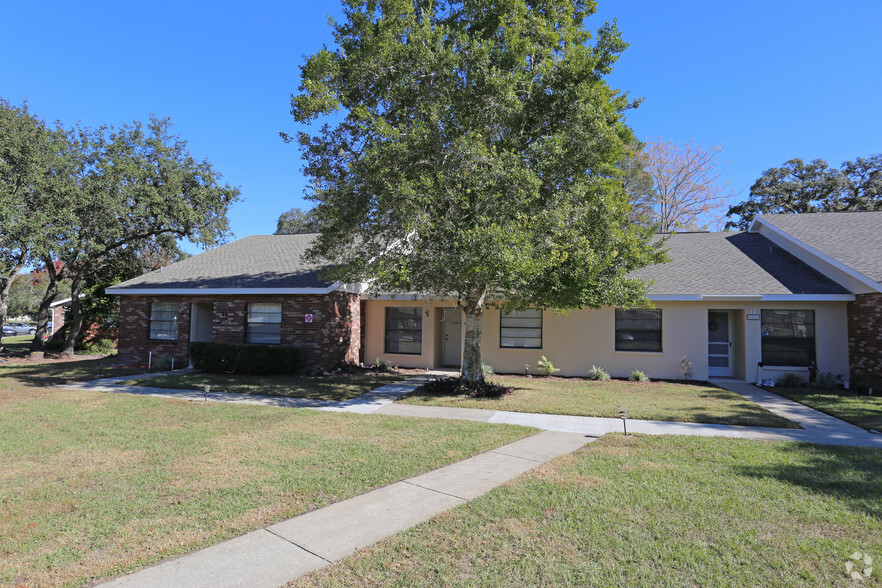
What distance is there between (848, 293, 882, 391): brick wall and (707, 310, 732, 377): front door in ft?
9.40

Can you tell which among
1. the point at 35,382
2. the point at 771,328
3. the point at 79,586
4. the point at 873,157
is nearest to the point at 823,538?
the point at 79,586

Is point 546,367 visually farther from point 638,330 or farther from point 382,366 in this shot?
point 382,366

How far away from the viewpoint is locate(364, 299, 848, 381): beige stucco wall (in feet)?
43.2

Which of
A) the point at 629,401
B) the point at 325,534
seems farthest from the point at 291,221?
the point at 325,534

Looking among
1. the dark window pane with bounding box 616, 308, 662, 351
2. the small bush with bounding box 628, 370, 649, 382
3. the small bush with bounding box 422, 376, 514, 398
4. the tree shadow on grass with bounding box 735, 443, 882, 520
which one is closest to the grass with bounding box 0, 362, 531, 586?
the small bush with bounding box 422, 376, 514, 398

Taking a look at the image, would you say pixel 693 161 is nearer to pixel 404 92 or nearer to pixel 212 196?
pixel 404 92

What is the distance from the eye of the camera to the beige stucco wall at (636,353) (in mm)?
13180

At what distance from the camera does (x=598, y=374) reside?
14.0 metres

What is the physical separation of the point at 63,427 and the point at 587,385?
11.3m

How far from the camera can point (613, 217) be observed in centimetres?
1055

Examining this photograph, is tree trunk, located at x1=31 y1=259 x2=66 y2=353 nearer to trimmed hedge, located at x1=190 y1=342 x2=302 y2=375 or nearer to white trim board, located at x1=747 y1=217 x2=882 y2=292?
trimmed hedge, located at x1=190 y1=342 x2=302 y2=375

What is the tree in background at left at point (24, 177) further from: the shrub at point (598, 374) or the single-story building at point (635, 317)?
the shrub at point (598, 374)

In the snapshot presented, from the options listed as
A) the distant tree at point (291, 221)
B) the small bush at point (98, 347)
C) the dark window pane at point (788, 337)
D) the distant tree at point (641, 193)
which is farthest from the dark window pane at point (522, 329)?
the distant tree at point (291, 221)

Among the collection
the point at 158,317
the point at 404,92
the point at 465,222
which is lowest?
the point at 158,317
